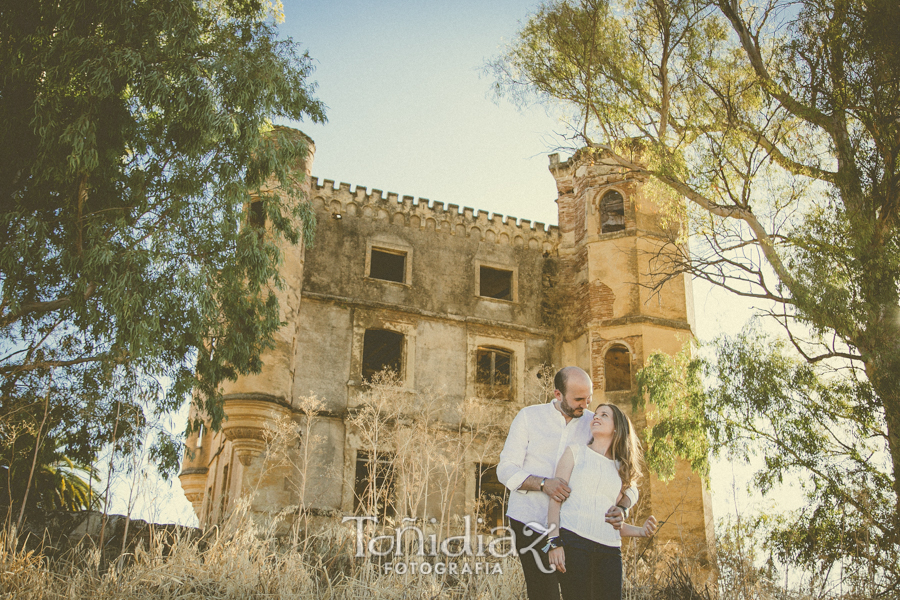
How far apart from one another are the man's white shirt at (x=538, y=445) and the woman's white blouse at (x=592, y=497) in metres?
0.13

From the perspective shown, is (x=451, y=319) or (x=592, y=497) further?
(x=451, y=319)

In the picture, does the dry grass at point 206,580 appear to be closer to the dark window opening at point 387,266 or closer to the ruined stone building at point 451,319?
the ruined stone building at point 451,319

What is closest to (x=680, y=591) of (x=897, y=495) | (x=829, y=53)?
(x=897, y=495)

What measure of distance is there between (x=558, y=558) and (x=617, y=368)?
16219 millimetres

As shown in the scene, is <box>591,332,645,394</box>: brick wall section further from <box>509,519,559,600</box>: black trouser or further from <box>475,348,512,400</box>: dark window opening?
<box>509,519,559,600</box>: black trouser

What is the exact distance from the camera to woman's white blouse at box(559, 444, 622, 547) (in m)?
4.15

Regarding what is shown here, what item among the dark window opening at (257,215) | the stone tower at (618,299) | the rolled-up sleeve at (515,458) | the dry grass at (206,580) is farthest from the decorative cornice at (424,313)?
the rolled-up sleeve at (515,458)

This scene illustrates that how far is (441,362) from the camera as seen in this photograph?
1941 cm

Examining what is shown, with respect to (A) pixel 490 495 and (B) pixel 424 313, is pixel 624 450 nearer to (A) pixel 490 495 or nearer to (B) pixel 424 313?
(A) pixel 490 495

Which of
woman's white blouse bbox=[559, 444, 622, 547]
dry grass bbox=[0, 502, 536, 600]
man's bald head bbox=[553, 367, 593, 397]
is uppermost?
man's bald head bbox=[553, 367, 593, 397]

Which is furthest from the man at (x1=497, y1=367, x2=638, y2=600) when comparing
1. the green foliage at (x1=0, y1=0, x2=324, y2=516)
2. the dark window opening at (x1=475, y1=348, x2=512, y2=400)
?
the dark window opening at (x1=475, y1=348, x2=512, y2=400)

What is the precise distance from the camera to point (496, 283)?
22.5 metres

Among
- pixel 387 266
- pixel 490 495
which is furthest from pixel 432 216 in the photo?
pixel 490 495

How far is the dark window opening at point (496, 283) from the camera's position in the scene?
71.3 feet
